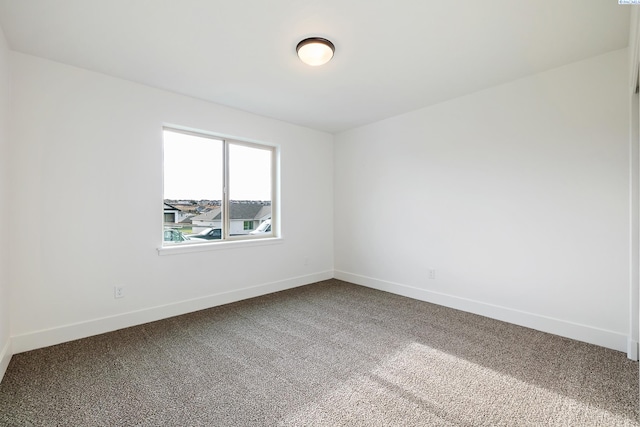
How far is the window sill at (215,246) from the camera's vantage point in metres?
3.22

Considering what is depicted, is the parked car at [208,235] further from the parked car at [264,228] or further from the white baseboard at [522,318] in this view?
the white baseboard at [522,318]

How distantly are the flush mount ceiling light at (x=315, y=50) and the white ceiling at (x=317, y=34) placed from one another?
57 mm

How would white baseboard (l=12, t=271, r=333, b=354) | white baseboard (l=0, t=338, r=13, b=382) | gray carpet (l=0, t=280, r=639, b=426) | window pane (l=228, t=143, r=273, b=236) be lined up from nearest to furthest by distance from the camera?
1. gray carpet (l=0, t=280, r=639, b=426)
2. white baseboard (l=0, t=338, r=13, b=382)
3. white baseboard (l=12, t=271, r=333, b=354)
4. window pane (l=228, t=143, r=273, b=236)

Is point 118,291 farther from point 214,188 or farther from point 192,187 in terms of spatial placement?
point 214,188

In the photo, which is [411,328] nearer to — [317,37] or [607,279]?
[607,279]

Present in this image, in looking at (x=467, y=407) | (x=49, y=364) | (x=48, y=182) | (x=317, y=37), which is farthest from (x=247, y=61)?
(x=467, y=407)

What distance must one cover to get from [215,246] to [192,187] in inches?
29.6

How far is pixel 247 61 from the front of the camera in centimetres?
258

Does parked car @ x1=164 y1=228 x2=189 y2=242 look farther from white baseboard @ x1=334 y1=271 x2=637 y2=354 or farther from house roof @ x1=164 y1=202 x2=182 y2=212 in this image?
white baseboard @ x1=334 y1=271 x2=637 y2=354

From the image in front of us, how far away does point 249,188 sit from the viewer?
13.4 ft

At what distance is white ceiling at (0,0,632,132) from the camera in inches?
75.6

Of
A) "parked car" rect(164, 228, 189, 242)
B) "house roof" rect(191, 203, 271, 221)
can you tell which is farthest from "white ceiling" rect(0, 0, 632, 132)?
"parked car" rect(164, 228, 189, 242)

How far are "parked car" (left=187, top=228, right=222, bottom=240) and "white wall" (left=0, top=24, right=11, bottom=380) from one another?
61.0 inches

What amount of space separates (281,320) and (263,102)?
247 centimetres
